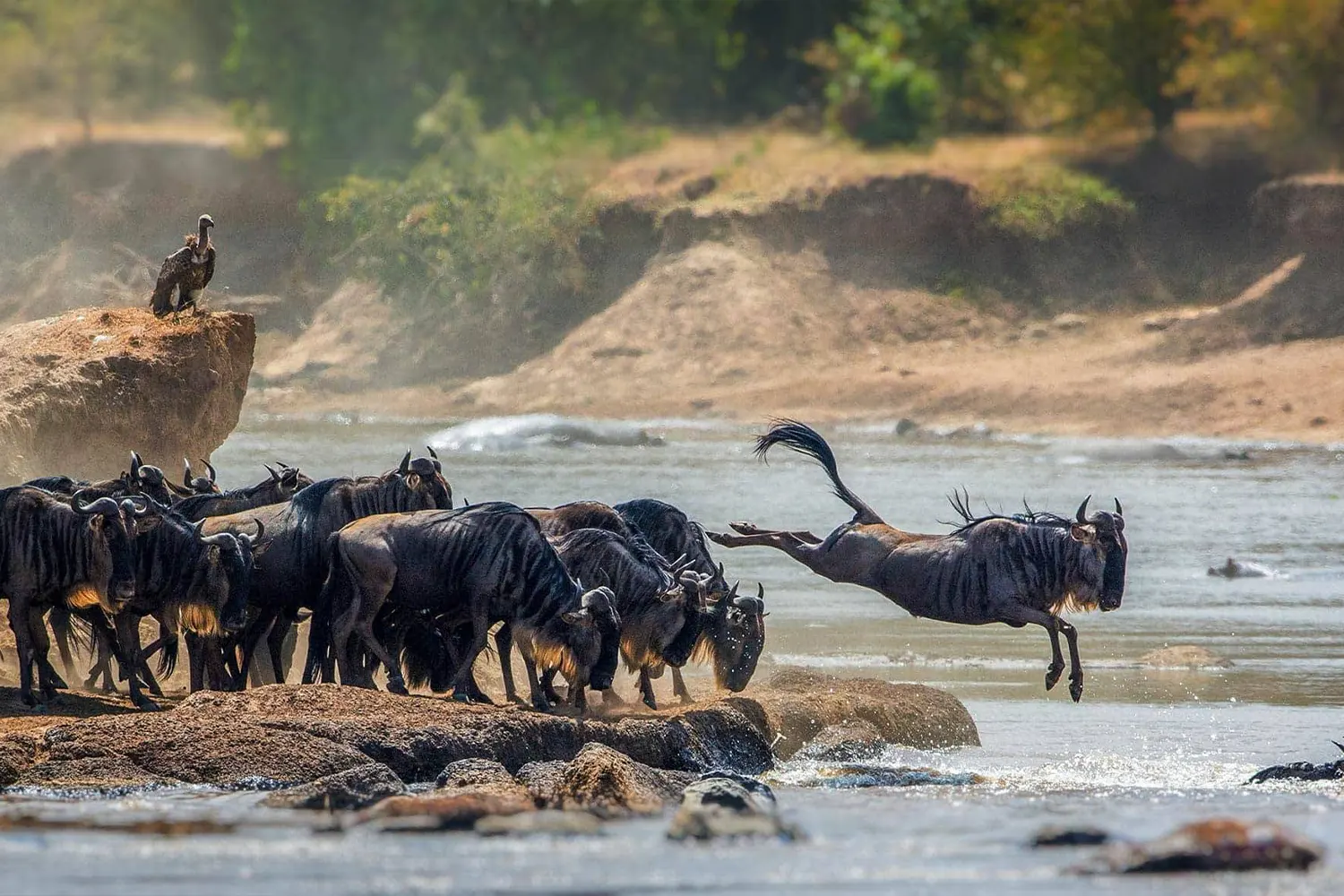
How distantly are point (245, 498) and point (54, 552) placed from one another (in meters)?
2.44

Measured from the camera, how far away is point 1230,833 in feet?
31.8

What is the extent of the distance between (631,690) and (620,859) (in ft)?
16.9

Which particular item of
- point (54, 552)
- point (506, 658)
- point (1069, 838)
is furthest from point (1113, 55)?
point (1069, 838)

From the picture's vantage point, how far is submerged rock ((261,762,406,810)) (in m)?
10.6

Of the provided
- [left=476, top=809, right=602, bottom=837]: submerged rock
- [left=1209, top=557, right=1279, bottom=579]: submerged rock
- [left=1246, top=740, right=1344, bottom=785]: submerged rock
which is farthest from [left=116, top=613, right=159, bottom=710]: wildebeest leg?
[left=1209, top=557, right=1279, bottom=579]: submerged rock

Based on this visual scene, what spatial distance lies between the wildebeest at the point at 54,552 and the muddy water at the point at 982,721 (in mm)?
1671

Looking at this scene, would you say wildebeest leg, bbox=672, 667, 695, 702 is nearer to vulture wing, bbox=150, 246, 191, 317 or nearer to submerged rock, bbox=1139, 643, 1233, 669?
submerged rock, bbox=1139, 643, 1233, 669

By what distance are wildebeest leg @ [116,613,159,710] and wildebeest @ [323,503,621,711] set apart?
1068 millimetres

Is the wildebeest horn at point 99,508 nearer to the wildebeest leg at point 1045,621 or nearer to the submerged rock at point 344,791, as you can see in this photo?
the submerged rock at point 344,791

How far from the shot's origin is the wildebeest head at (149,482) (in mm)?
13633

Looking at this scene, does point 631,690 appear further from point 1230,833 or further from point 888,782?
point 1230,833

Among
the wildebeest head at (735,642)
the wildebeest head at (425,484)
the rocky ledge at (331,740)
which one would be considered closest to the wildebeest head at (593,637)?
the rocky ledge at (331,740)

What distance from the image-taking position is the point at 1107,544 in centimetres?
1430

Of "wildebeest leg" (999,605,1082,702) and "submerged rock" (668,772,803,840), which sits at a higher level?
"wildebeest leg" (999,605,1082,702)
